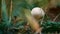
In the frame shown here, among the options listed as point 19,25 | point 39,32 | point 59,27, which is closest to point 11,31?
point 19,25

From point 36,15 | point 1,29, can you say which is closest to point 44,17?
point 36,15

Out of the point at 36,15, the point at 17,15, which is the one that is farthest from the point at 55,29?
the point at 17,15

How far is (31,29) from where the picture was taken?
1.11 meters

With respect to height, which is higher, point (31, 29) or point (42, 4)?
point (42, 4)

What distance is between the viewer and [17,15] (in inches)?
45.9

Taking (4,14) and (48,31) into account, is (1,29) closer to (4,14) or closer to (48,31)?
(4,14)

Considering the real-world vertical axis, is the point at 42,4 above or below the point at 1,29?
above

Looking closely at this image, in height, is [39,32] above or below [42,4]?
below

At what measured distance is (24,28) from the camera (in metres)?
1.11

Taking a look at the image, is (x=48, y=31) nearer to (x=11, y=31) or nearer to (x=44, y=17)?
(x=44, y=17)

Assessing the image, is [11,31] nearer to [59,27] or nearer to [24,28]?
[24,28]

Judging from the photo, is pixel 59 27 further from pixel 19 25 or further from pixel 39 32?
pixel 19 25

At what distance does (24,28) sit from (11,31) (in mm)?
82

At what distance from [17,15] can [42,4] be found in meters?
0.17
